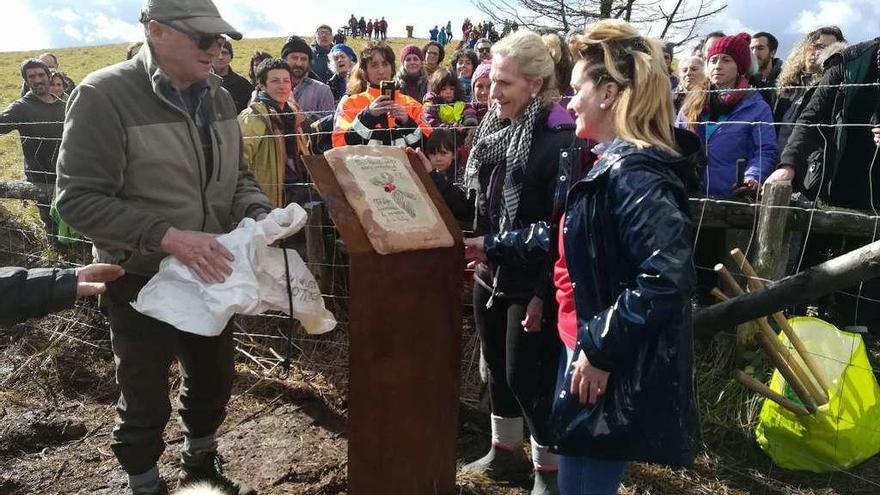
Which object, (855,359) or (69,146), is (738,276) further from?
(69,146)

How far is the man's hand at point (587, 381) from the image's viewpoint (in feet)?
6.08

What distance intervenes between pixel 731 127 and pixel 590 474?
3.02m

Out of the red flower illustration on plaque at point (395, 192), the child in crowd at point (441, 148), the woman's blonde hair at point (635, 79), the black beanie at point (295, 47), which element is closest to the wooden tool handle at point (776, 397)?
the woman's blonde hair at point (635, 79)

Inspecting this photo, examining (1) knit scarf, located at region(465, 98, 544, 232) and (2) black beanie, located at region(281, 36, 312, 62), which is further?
(2) black beanie, located at region(281, 36, 312, 62)

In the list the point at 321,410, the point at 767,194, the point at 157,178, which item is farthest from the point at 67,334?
the point at 767,194

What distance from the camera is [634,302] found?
173cm

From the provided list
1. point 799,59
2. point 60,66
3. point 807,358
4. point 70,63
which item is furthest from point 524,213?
point 70,63

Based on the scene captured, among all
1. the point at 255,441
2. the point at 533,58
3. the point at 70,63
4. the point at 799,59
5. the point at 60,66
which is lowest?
the point at 255,441

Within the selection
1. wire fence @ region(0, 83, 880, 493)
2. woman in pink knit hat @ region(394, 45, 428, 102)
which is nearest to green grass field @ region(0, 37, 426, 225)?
wire fence @ region(0, 83, 880, 493)

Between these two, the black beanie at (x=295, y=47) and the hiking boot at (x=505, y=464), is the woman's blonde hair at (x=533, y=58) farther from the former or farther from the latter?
the black beanie at (x=295, y=47)

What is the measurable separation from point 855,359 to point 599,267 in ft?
6.60

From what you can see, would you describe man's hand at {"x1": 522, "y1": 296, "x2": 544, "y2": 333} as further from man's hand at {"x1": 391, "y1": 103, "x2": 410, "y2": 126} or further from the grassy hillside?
the grassy hillside

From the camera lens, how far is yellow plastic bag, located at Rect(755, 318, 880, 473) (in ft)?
10.00

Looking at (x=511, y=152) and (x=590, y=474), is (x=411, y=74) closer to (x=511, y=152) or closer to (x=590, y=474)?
(x=511, y=152)
